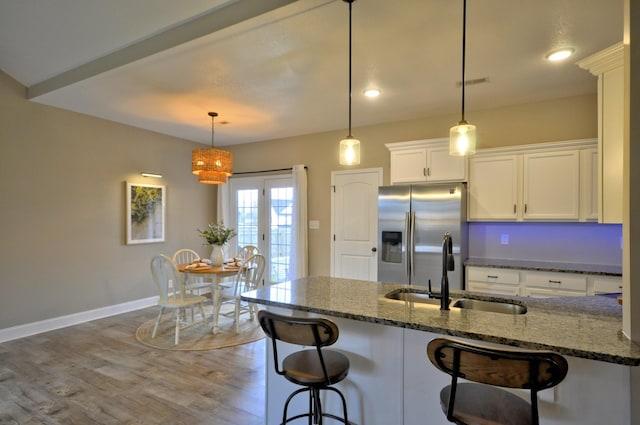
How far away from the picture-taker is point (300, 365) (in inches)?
71.0

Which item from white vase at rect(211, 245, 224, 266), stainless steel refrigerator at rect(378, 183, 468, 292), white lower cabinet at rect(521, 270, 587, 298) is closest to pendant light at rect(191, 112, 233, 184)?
white vase at rect(211, 245, 224, 266)

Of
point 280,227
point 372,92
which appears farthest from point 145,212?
point 372,92

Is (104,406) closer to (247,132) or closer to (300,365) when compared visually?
(300,365)

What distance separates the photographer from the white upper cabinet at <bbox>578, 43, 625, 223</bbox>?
2.38 metres

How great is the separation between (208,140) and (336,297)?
478 cm

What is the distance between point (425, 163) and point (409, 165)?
0.63 ft

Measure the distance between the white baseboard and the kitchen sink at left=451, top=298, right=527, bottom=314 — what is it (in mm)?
4649

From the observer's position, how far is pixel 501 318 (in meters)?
1.62

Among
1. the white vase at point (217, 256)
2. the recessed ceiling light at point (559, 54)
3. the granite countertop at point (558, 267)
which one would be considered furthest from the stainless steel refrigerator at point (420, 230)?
the white vase at point (217, 256)

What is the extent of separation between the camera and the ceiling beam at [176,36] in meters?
2.26

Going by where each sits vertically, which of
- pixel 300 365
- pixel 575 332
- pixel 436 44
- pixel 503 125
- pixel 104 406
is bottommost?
pixel 104 406

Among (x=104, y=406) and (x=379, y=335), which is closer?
(x=379, y=335)
